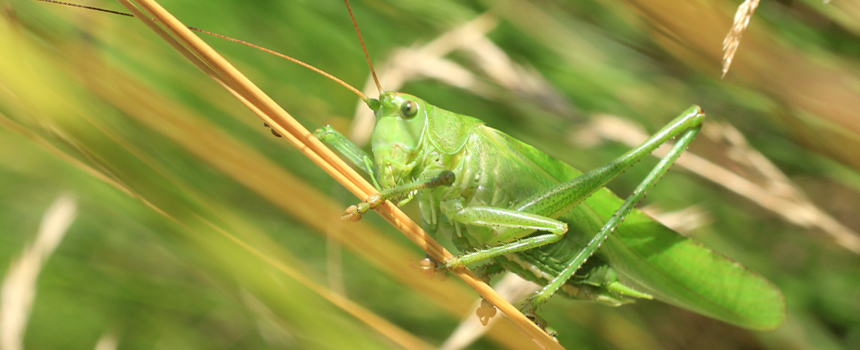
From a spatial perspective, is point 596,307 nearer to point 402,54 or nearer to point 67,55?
point 402,54

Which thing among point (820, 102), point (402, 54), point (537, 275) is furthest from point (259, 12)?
point (820, 102)

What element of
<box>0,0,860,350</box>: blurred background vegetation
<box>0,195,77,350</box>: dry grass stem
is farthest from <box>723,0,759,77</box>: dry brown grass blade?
<box>0,195,77,350</box>: dry grass stem

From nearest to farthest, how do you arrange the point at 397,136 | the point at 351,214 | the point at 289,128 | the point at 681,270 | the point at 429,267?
the point at 289,128
the point at 351,214
the point at 429,267
the point at 397,136
the point at 681,270

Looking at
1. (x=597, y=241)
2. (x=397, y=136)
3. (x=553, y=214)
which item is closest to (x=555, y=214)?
(x=553, y=214)

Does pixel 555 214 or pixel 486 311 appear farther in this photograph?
pixel 555 214

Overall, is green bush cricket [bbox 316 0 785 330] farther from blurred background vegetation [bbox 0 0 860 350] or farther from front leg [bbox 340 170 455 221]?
blurred background vegetation [bbox 0 0 860 350]

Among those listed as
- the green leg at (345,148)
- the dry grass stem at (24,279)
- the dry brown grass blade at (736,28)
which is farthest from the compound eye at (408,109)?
the dry grass stem at (24,279)

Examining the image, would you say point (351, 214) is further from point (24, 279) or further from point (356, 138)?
point (24, 279)

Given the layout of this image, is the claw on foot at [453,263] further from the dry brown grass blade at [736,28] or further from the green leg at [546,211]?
the dry brown grass blade at [736,28]
